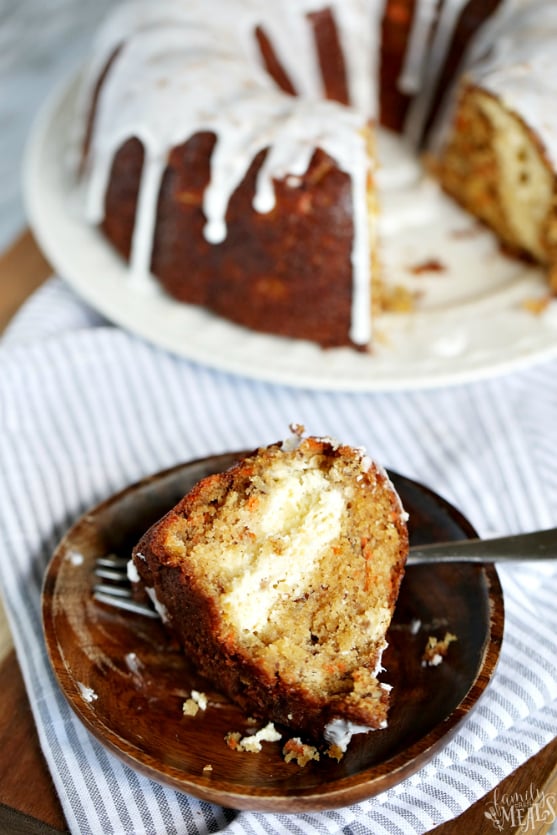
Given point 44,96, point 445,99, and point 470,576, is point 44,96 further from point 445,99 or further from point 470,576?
point 470,576

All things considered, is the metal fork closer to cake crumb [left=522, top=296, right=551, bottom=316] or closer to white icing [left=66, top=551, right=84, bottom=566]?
white icing [left=66, top=551, right=84, bottom=566]

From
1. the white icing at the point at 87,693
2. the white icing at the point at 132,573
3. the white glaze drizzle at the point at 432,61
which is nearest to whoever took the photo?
the white icing at the point at 87,693

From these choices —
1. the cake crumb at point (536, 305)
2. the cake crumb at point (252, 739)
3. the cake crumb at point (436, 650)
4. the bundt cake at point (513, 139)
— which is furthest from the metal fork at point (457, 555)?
the bundt cake at point (513, 139)

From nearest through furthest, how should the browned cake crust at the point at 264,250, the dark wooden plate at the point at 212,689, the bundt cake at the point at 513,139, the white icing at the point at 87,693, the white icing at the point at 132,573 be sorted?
the dark wooden plate at the point at 212,689
the white icing at the point at 87,693
the white icing at the point at 132,573
the browned cake crust at the point at 264,250
the bundt cake at the point at 513,139

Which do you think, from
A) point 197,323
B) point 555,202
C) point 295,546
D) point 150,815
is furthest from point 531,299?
point 150,815

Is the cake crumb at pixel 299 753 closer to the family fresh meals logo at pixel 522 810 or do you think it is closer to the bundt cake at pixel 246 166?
the family fresh meals logo at pixel 522 810

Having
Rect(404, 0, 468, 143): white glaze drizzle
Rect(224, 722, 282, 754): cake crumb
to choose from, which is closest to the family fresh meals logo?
Rect(224, 722, 282, 754): cake crumb

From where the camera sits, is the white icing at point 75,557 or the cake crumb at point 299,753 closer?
the cake crumb at point 299,753
